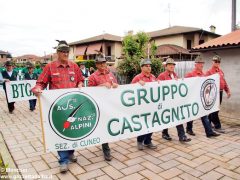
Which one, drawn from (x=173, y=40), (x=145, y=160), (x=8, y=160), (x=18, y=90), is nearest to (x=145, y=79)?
(x=145, y=160)

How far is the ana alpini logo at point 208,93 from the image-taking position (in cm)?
562

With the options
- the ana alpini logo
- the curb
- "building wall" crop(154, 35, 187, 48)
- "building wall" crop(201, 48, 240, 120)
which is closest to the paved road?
the curb

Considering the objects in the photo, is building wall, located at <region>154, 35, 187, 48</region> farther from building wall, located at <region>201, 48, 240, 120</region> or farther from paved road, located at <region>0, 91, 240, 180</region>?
paved road, located at <region>0, 91, 240, 180</region>

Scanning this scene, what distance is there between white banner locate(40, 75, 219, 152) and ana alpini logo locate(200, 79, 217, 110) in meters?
0.02

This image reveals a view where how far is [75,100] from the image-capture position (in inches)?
154

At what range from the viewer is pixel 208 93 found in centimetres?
575

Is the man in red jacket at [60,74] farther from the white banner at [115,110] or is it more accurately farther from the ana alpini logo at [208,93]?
the ana alpini logo at [208,93]

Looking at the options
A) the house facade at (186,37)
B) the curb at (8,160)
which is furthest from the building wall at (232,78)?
the house facade at (186,37)

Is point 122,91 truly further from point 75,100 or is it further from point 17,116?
point 17,116

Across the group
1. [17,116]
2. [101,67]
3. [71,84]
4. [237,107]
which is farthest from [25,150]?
[237,107]

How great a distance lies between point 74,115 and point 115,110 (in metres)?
0.79

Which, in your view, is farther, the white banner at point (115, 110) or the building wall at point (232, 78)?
the building wall at point (232, 78)

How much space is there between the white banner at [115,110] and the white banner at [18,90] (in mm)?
5549

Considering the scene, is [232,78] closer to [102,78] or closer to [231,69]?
[231,69]
